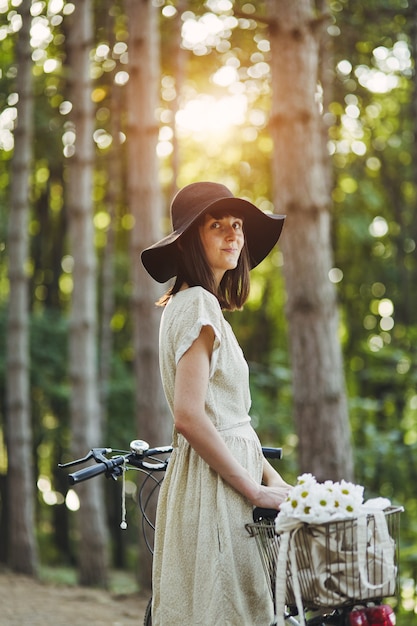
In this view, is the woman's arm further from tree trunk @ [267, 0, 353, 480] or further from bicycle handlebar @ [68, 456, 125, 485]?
tree trunk @ [267, 0, 353, 480]

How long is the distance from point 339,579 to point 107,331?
14.9 m

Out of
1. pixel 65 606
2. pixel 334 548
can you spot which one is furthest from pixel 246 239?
pixel 65 606

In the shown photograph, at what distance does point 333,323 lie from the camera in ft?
24.7

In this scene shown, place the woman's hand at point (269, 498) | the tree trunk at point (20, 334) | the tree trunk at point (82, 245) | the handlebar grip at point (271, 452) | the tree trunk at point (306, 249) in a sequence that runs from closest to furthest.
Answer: the woman's hand at point (269, 498), the handlebar grip at point (271, 452), the tree trunk at point (306, 249), the tree trunk at point (82, 245), the tree trunk at point (20, 334)

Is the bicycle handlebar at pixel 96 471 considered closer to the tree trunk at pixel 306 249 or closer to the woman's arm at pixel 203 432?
the woman's arm at pixel 203 432

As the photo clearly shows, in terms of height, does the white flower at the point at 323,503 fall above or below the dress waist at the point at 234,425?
below

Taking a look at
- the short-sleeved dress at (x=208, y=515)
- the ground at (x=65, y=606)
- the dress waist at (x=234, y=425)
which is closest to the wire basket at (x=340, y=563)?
the short-sleeved dress at (x=208, y=515)

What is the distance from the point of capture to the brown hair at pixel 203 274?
12.2 ft

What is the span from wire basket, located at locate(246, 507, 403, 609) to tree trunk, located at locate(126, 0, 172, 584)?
25.0 ft

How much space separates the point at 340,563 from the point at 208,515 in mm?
592

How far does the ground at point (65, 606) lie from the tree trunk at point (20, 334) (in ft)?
5.80

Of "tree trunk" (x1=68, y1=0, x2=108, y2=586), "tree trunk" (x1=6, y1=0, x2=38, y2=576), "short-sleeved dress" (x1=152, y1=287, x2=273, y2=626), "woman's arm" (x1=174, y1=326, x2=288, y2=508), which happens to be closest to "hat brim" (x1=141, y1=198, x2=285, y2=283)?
"short-sleeved dress" (x1=152, y1=287, x2=273, y2=626)

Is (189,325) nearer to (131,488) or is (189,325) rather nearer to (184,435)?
(184,435)

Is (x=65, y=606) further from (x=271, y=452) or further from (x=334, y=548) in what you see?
(x=334, y=548)
